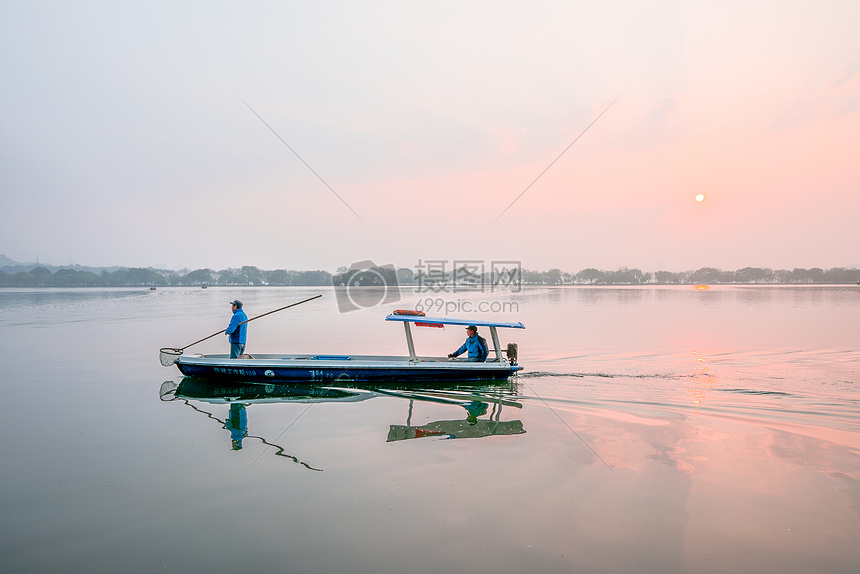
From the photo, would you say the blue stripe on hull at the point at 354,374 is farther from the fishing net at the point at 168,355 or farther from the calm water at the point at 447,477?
the fishing net at the point at 168,355

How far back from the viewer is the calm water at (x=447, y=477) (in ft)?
18.0

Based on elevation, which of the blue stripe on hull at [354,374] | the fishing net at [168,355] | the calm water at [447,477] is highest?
the fishing net at [168,355]

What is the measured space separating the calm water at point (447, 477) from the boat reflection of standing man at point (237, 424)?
0.11 m

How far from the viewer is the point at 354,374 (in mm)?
14672

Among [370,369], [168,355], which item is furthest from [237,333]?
[370,369]

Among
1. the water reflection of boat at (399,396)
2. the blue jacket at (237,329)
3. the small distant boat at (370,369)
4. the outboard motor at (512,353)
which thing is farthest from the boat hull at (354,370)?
the blue jacket at (237,329)

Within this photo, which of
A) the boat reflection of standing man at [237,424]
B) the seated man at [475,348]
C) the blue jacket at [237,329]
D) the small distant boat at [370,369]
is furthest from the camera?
the blue jacket at [237,329]

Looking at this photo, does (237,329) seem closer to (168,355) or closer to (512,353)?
(168,355)

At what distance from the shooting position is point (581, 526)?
5.99m

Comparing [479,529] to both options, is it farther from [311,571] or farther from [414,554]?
[311,571]

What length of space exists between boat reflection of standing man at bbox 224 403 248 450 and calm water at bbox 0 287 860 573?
111mm

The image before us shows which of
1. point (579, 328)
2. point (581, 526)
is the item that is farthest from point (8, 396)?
point (579, 328)

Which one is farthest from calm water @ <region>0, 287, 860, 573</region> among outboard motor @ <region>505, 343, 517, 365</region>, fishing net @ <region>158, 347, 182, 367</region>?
outboard motor @ <region>505, 343, 517, 365</region>

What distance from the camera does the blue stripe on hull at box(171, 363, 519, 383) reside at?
14.6 meters
